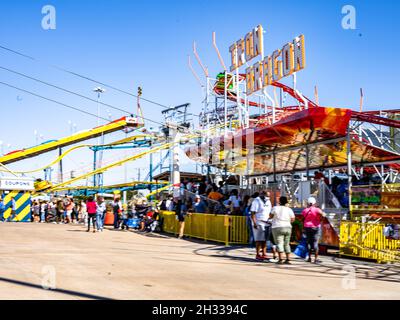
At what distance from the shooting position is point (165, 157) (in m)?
42.1

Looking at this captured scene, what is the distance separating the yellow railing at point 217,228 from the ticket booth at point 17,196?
13217 millimetres

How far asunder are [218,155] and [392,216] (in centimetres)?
1250

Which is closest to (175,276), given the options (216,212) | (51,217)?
(216,212)

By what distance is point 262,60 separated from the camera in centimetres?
2614

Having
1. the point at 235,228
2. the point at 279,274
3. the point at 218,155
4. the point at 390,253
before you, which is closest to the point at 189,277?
the point at 279,274

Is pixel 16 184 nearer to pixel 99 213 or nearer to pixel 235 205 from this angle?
pixel 99 213

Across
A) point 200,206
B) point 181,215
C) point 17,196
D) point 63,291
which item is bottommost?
point 63,291

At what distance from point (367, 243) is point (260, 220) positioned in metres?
3.15

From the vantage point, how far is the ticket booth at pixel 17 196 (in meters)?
29.3

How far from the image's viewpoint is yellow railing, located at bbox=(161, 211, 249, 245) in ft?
54.3

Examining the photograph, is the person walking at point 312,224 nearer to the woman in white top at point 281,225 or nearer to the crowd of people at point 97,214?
the woman in white top at point 281,225

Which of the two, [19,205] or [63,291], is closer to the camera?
[63,291]
